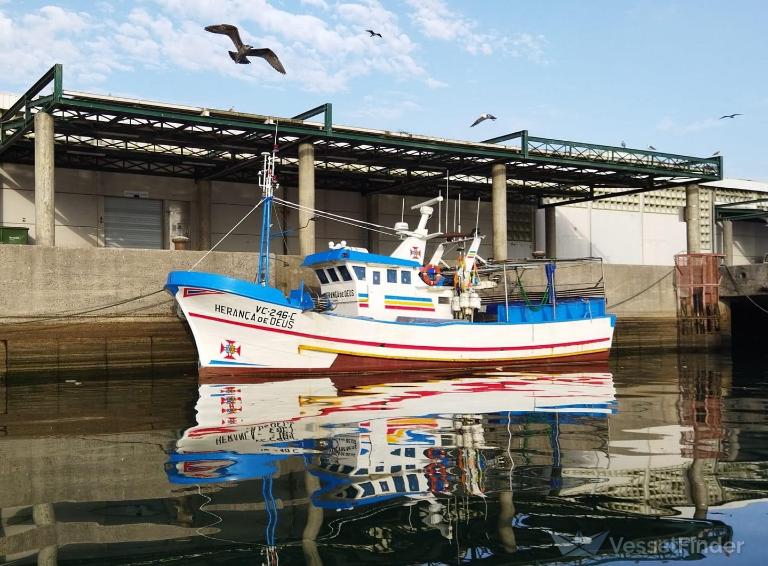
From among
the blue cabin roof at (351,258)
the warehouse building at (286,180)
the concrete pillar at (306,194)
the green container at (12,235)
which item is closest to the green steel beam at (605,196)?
the warehouse building at (286,180)

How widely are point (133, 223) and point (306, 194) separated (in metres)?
9.60

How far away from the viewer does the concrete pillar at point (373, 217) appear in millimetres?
36750

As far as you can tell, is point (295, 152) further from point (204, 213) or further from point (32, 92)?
point (32, 92)

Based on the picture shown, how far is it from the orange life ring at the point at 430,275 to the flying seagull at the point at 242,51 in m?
7.05

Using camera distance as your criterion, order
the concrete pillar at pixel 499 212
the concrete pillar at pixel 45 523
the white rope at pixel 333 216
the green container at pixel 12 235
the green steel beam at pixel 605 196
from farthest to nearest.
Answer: the green steel beam at pixel 605 196 < the concrete pillar at pixel 499 212 < the green container at pixel 12 235 < the white rope at pixel 333 216 < the concrete pillar at pixel 45 523

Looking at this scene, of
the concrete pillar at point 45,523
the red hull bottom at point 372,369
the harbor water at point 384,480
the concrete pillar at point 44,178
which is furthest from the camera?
the concrete pillar at point 44,178

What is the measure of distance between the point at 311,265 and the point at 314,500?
50.0 ft

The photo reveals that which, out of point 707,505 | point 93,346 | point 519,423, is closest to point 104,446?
point 519,423

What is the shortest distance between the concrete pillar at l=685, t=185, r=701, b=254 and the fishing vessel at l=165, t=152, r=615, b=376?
12.6 metres

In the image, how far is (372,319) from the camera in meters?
19.6

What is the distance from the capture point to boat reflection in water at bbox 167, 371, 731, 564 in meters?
5.03

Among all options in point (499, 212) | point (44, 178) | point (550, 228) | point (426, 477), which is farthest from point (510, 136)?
point (426, 477)

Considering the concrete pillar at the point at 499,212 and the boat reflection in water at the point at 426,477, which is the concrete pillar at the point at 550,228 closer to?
the concrete pillar at the point at 499,212

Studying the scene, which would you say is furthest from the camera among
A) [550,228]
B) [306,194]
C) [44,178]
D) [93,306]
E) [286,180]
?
[550,228]
